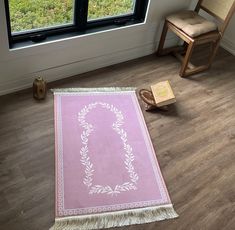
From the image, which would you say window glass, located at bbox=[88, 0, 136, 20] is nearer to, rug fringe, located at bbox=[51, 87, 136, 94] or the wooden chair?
the wooden chair

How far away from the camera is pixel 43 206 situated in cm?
164

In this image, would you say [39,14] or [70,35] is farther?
[70,35]

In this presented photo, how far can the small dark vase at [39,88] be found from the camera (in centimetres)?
215

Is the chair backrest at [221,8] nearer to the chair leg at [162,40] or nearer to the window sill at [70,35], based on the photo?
the chair leg at [162,40]

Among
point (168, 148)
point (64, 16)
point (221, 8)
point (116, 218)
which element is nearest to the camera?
A: point (116, 218)

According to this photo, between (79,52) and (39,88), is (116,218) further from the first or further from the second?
(79,52)

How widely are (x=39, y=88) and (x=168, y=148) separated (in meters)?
1.00

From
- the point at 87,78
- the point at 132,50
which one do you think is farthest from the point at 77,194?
the point at 132,50

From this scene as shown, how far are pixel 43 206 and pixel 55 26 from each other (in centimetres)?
133

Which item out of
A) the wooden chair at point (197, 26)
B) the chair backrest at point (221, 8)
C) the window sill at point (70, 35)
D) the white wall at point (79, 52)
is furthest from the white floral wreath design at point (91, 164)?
the chair backrest at point (221, 8)

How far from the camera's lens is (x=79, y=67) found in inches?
98.3

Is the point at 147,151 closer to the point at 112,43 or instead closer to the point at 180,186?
the point at 180,186

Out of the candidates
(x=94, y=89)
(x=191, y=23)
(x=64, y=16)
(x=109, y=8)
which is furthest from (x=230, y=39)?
(x=64, y=16)

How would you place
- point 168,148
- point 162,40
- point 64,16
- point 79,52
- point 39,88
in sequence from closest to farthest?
point 168,148 → point 39,88 → point 64,16 → point 79,52 → point 162,40
